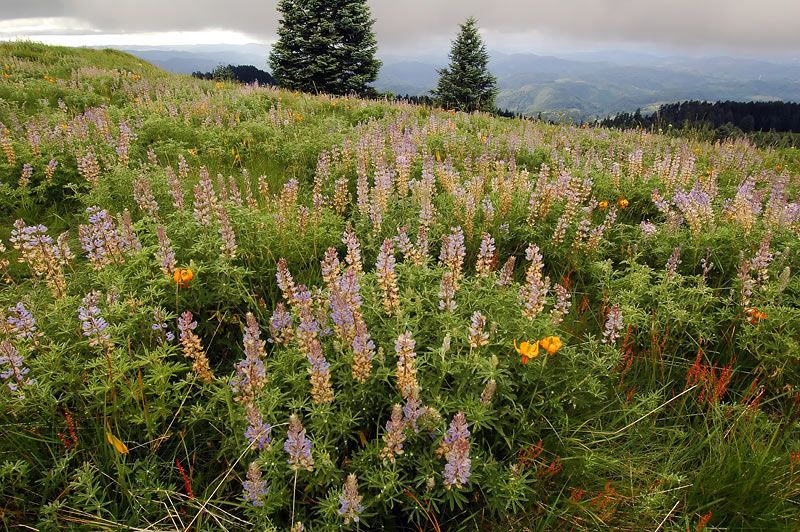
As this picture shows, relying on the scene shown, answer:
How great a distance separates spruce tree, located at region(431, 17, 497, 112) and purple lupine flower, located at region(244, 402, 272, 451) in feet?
123

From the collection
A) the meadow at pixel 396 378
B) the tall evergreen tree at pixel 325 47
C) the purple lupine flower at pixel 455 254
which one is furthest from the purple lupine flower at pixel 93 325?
the tall evergreen tree at pixel 325 47

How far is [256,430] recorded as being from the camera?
218 cm

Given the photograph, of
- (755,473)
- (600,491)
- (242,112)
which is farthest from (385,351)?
(242,112)

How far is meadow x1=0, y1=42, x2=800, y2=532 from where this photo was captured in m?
2.28

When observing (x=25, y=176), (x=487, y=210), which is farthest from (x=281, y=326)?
(x=25, y=176)

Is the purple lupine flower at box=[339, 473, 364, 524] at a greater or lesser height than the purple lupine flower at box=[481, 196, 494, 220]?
lesser

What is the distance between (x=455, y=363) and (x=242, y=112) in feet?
32.6

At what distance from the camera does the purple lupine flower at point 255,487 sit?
78.6 inches

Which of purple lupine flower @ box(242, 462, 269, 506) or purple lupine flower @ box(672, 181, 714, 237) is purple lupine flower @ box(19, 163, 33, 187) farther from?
purple lupine flower @ box(672, 181, 714, 237)

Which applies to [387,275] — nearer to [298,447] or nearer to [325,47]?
[298,447]

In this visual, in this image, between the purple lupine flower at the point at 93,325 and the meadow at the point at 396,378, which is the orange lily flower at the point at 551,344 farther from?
the purple lupine flower at the point at 93,325

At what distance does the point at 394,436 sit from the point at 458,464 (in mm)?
344

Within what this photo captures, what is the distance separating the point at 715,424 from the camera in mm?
2879

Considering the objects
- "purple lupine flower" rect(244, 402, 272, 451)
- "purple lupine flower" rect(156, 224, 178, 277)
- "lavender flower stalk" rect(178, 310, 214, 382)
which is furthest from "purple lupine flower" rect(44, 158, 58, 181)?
"purple lupine flower" rect(244, 402, 272, 451)
